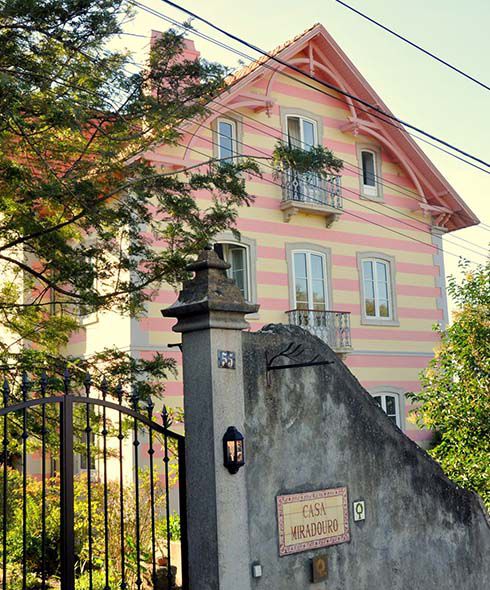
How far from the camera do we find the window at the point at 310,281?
19.0m

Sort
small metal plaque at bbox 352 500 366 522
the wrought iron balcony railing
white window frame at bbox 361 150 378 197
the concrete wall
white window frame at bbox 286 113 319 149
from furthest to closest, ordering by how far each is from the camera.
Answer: white window frame at bbox 361 150 378 197 → white window frame at bbox 286 113 319 149 → the wrought iron balcony railing → small metal plaque at bbox 352 500 366 522 → the concrete wall

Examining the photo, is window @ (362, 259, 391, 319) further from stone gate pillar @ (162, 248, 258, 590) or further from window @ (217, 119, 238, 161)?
stone gate pillar @ (162, 248, 258, 590)

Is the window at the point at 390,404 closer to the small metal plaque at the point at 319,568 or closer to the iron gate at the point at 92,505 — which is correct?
the iron gate at the point at 92,505

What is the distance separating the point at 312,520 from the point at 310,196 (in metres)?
13.5

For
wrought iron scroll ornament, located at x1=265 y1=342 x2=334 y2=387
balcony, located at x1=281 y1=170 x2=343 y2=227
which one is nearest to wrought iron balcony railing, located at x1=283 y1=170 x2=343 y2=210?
balcony, located at x1=281 y1=170 x2=343 y2=227

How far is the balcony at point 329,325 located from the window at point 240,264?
50.6 inches

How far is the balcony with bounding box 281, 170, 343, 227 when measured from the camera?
1883 cm

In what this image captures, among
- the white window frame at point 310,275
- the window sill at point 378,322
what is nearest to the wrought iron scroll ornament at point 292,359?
the white window frame at point 310,275

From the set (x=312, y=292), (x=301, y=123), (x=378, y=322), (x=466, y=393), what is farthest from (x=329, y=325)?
(x=466, y=393)

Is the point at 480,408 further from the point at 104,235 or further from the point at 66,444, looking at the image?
the point at 66,444

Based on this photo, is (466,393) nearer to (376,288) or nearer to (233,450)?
(233,450)

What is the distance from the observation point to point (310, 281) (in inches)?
760

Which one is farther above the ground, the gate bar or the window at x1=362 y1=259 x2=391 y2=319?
the window at x1=362 y1=259 x2=391 y2=319

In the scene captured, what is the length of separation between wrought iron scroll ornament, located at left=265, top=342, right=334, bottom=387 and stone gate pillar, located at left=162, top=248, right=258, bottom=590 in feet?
1.36
